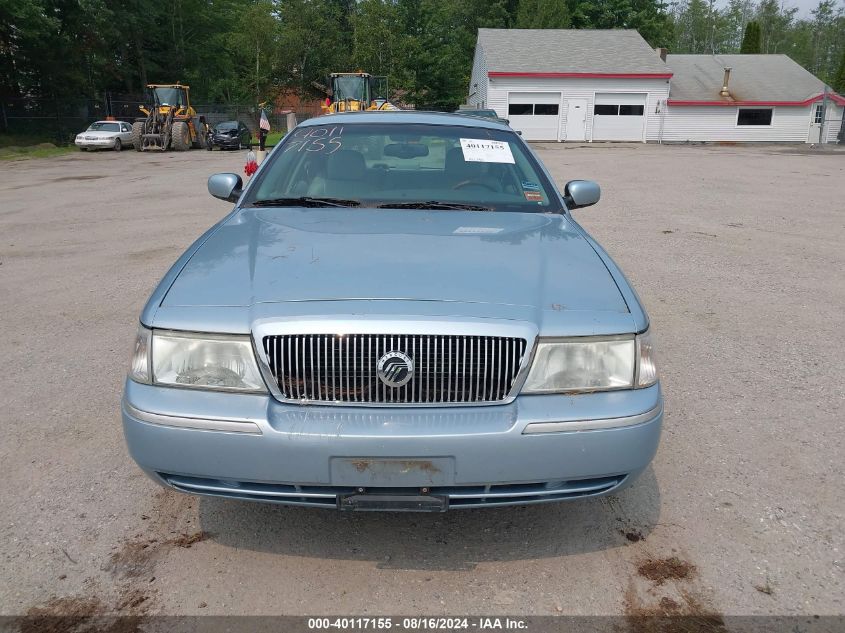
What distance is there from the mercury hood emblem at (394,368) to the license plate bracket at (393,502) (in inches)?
15.0

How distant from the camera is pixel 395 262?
107 inches

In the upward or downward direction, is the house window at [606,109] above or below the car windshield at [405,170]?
above

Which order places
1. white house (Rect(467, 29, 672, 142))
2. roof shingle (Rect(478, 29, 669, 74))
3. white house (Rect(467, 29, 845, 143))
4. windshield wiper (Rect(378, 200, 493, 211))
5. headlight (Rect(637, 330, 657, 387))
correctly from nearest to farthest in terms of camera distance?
headlight (Rect(637, 330, 657, 387)) < windshield wiper (Rect(378, 200, 493, 211)) < white house (Rect(467, 29, 672, 142)) < white house (Rect(467, 29, 845, 143)) < roof shingle (Rect(478, 29, 669, 74))

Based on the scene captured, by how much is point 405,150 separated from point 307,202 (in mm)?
776

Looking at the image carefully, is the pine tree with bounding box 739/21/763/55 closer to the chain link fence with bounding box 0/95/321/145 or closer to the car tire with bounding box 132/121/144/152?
the chain link fence with bounding box 0/95/321/145

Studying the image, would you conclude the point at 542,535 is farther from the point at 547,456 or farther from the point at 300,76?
the point at 300,76

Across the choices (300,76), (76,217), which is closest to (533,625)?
(76,217)

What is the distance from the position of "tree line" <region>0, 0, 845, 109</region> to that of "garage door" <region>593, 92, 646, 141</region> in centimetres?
1558

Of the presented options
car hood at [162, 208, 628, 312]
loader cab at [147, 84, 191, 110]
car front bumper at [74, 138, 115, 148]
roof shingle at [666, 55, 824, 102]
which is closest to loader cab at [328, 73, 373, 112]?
loader cab at [147, 84, 191, 110]

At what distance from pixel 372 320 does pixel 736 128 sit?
44.0 m

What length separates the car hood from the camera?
2.50m

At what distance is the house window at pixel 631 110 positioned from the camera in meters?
39.3

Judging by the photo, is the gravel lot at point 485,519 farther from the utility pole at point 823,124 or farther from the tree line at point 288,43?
the utility pole at point 823,124

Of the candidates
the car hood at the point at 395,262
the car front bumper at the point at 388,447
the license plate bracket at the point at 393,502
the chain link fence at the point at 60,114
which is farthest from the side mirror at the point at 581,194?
the chain link fence at the point at 60,114
